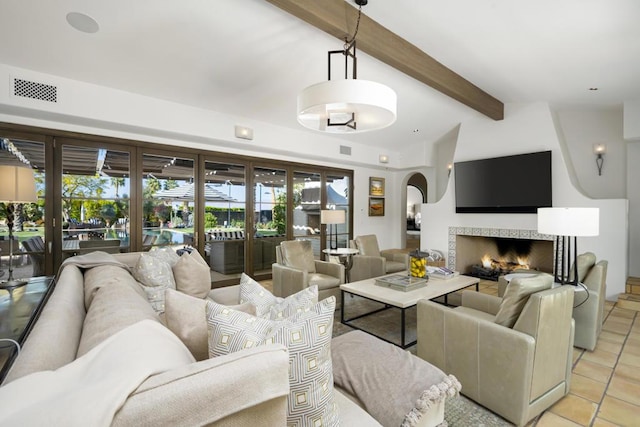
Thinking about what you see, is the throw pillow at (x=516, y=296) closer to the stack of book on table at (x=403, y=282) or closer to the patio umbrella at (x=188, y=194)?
the stack of book on table at (x=403, y=282)

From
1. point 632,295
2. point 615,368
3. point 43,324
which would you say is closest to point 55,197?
point 43,324

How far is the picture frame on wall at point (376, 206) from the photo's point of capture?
23.5ft

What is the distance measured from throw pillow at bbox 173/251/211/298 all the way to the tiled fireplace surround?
15.6ft

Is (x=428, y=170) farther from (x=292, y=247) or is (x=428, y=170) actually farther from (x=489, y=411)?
(x=489, y=411)

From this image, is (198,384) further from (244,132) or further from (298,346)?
(244,132)

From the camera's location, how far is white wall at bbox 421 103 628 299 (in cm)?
408

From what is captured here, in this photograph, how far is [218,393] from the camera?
0.66m

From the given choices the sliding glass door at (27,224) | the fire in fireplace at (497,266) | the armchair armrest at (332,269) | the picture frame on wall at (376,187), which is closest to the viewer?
the sliding glass door at (27,224)

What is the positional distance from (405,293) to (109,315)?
2448 millimetres

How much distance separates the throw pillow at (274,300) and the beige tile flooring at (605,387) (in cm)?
165

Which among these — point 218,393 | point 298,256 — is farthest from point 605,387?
point 298,256

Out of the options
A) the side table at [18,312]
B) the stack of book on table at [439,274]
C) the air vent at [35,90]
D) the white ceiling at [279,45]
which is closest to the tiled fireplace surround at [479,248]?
the stack of book on table at [439,274]

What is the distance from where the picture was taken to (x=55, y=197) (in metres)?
3.56

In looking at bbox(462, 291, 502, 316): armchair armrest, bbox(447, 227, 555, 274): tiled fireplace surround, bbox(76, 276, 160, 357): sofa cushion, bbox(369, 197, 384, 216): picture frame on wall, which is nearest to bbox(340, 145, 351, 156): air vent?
bbox(369, 197, 384, 216): picture frame on wall
